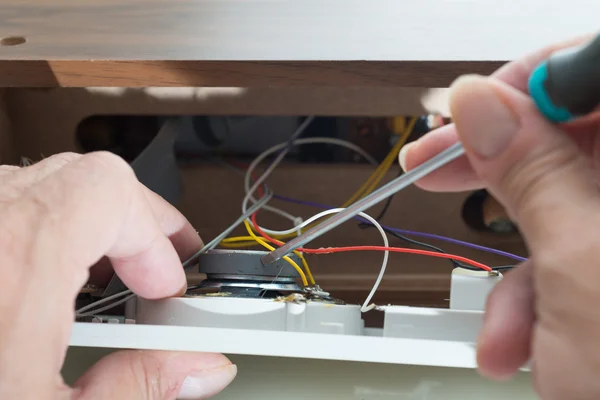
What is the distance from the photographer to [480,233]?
751 mm

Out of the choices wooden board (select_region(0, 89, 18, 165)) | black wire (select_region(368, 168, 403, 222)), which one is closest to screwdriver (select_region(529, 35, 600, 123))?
black wire (select_region(368, 168, 403, 222))

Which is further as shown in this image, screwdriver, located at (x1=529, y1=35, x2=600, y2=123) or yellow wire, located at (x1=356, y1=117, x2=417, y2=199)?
yellow wire, located at (x1=356, y1=117, x2=417, y2=199)

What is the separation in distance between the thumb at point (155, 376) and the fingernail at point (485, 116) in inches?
10.2

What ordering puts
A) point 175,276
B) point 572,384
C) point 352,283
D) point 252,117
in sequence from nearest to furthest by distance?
point 572,384 → point 175,276 → point 352,283 → point 252,117

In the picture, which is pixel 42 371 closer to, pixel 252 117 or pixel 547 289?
pixel 547 289

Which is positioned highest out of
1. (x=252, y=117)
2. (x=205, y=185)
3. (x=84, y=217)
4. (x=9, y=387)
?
(x=252, y=117)

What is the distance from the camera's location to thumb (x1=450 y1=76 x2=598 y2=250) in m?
0.27

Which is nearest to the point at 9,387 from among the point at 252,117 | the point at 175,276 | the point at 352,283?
the point at 175,276

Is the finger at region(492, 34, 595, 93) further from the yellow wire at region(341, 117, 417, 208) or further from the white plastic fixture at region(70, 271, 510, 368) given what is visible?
the yellow wire at region(341, 117, 417, 208)

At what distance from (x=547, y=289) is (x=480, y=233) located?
49 cm

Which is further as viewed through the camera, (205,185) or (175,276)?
(205,185)

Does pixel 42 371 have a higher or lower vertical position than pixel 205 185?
lower

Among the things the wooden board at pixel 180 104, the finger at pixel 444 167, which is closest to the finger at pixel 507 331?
the finger at pixel 444 167

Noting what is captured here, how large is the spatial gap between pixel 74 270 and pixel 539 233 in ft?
0.88
